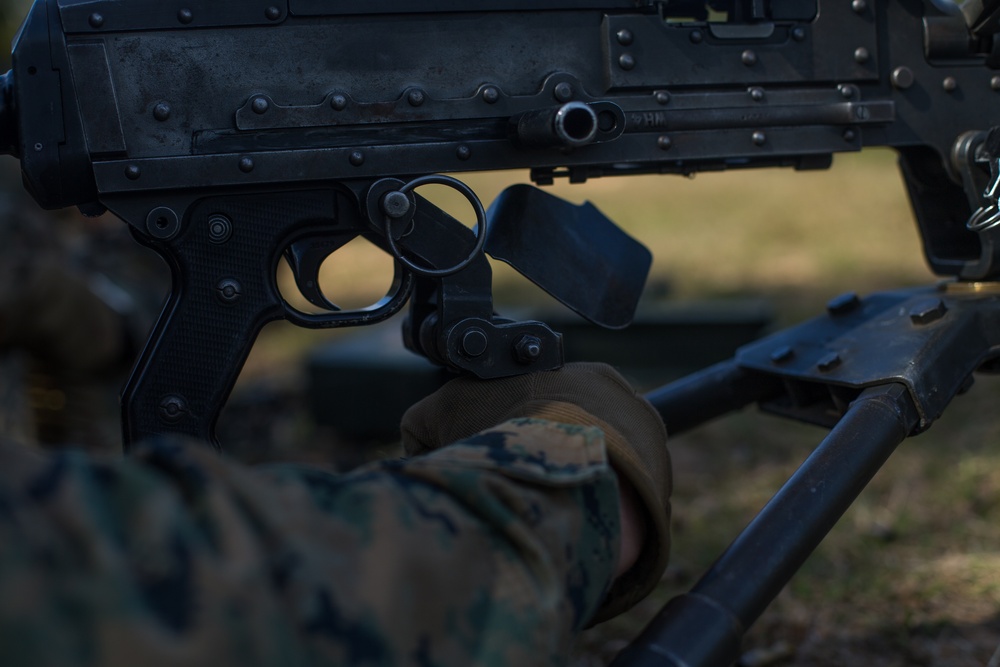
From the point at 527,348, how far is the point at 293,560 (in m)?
0.67

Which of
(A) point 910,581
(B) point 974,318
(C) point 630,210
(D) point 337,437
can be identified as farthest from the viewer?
(C) point 630,210

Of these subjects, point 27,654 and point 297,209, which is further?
point 297,209

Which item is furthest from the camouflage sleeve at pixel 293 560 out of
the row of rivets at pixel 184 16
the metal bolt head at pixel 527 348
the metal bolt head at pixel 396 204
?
the row of rivets at pixel 184 16

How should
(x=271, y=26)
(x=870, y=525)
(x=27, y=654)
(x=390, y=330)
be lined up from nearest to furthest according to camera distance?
(x=27, y=654)
(x=271, y=26)
(x=870, y=525)
(x=390, y=330)

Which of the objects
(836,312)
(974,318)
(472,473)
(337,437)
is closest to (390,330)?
(337,437)

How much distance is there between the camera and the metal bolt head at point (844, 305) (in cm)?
185

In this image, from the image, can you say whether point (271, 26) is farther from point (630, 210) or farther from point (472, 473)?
point (630, 210)

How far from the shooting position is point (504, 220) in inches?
64.4

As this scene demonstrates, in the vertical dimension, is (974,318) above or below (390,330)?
above

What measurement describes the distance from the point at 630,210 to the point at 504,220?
21.4ft

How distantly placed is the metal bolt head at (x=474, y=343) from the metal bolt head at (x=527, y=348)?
50mm

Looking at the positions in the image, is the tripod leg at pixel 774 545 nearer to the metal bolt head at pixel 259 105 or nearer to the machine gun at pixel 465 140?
the machine gun at pixel 465 140

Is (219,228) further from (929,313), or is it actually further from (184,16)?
(929,313)

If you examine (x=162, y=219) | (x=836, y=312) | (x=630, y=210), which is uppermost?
(x=162, y=219)
